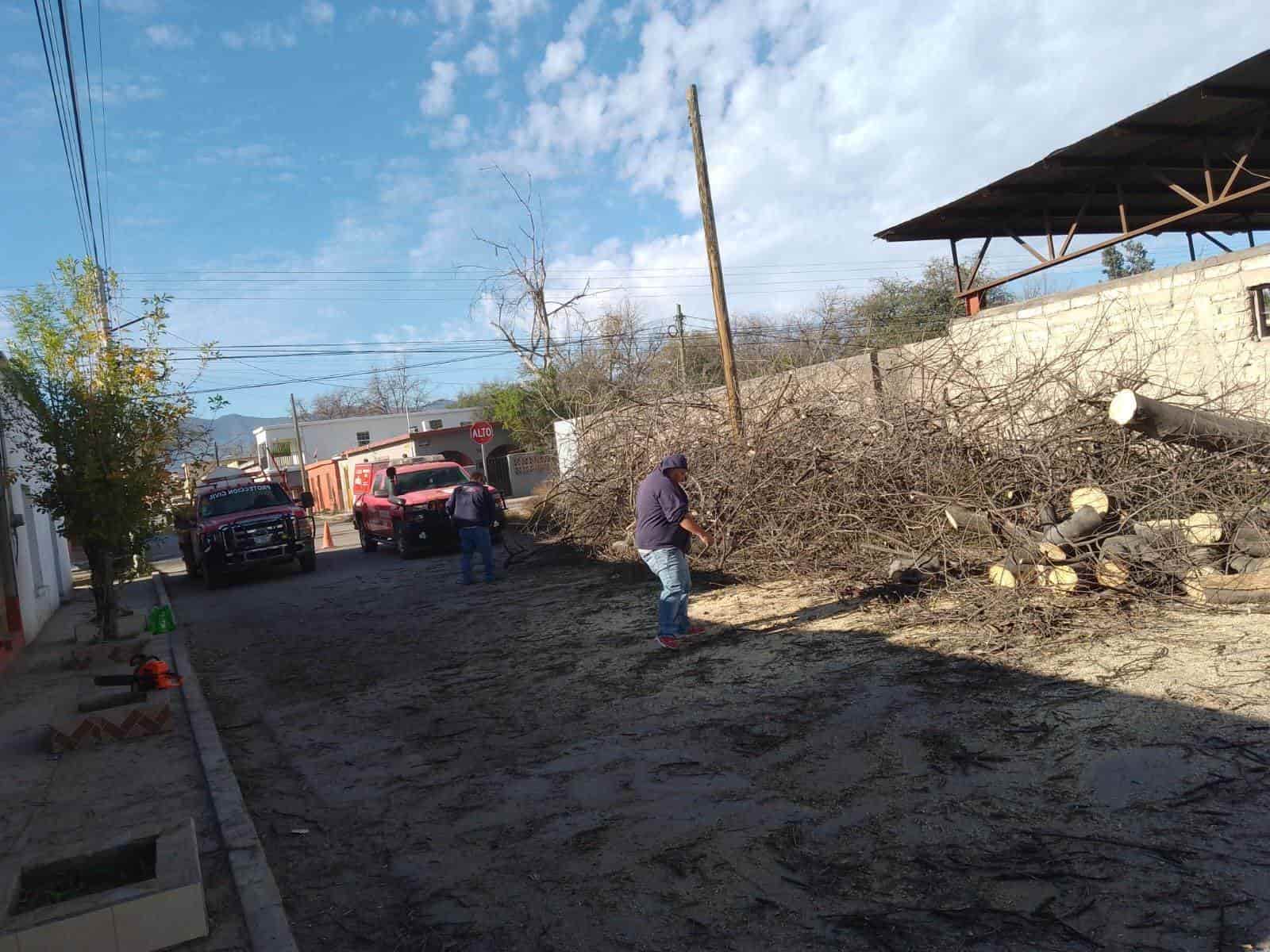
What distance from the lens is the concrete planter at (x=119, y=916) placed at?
3389 millimetres

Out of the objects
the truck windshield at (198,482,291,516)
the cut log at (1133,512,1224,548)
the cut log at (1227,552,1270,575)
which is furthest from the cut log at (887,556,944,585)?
the truck windshield at (198,482,291,516)

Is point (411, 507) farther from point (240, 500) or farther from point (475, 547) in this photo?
point (475, 547)

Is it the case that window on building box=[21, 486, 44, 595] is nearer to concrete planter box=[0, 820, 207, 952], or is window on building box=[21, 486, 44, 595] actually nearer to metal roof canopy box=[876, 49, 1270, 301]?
concrete planter box=[0, 820, 207, 952]

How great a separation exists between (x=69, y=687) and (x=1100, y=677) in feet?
29.8

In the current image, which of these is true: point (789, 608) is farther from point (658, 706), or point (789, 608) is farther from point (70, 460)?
point (70, 460)

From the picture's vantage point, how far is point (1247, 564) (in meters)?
6.95

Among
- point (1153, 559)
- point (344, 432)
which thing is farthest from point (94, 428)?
point (344, 432)

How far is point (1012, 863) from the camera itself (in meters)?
3.59

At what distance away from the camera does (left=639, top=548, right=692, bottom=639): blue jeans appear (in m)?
7.86

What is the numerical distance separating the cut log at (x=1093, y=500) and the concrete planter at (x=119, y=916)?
6793mm

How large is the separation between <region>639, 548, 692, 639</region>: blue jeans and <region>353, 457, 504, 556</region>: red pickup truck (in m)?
8.31

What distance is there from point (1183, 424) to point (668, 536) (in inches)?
168

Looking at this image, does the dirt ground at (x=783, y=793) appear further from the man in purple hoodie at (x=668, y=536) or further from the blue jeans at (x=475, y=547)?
the blue jeans at (x=475, y=547)

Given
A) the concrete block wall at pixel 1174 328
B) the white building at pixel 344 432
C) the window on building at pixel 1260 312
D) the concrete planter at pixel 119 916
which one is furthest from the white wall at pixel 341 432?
the concrete planter at pixel 119 916
